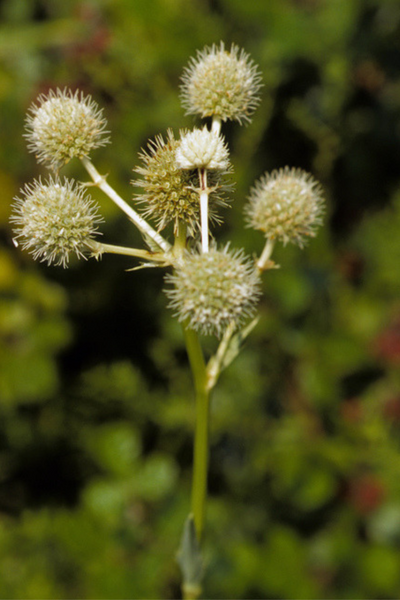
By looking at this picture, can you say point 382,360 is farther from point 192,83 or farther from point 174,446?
point 192,83

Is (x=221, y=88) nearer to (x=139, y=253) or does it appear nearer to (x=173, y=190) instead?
(x=173, y=190)

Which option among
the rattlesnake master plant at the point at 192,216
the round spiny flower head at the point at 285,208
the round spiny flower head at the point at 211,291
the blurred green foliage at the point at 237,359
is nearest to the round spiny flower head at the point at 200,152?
the rattlesnake master plant at the point at 192,216

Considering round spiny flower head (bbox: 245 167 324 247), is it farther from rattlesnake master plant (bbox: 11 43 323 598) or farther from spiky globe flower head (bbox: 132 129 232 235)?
spiky globe flower head (bbox: 132 129 232 235)

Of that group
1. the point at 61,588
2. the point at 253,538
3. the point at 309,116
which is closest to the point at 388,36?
the point at 309,116

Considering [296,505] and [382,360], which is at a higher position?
[382,360]

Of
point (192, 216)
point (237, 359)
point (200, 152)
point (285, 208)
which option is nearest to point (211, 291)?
point (192, 216)
